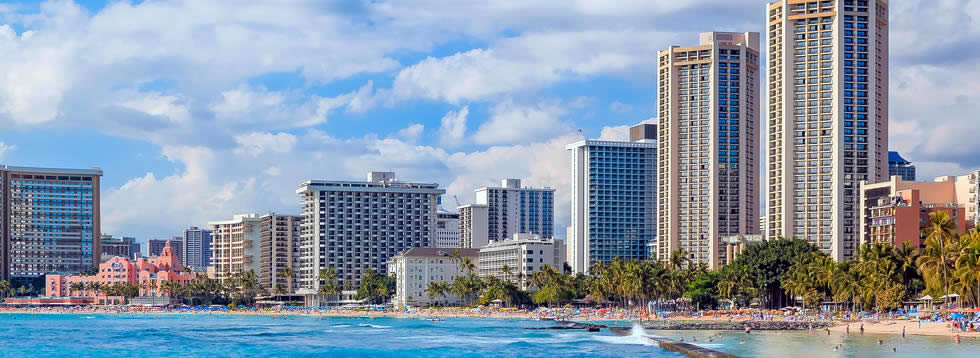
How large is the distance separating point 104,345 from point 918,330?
87.4m

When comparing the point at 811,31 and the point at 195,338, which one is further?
the point at 811,31

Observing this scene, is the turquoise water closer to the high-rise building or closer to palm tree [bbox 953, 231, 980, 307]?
palm tree [bbox 953, 231, 980, 307]

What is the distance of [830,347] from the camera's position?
10325 cm

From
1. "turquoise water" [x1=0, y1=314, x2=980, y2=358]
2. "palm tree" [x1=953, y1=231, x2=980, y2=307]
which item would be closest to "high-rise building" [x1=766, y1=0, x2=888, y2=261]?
"turquoise water" [x1=0, y1=314, x2=980, y2=358]

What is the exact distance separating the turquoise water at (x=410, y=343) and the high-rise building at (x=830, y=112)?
54.7 metres

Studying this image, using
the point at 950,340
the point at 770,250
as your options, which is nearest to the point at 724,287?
the point at 770,250

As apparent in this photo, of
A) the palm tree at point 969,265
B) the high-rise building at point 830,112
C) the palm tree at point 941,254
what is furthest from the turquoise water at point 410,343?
the high-rise building at point 830,112

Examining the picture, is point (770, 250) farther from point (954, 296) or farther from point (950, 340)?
point (950, 340)

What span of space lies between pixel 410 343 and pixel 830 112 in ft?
299

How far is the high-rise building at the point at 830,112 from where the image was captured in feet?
616

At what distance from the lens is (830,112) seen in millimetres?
189125

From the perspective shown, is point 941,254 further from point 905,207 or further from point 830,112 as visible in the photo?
point 830,112

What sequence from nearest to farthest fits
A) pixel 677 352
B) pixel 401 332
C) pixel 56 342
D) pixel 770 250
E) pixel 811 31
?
pixel 677 352 < pixel 56 342 < pixel 401 332 < pixel 770 250 < pixel 811 31

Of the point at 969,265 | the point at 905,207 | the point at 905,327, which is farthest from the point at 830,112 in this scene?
the point at 905,327
